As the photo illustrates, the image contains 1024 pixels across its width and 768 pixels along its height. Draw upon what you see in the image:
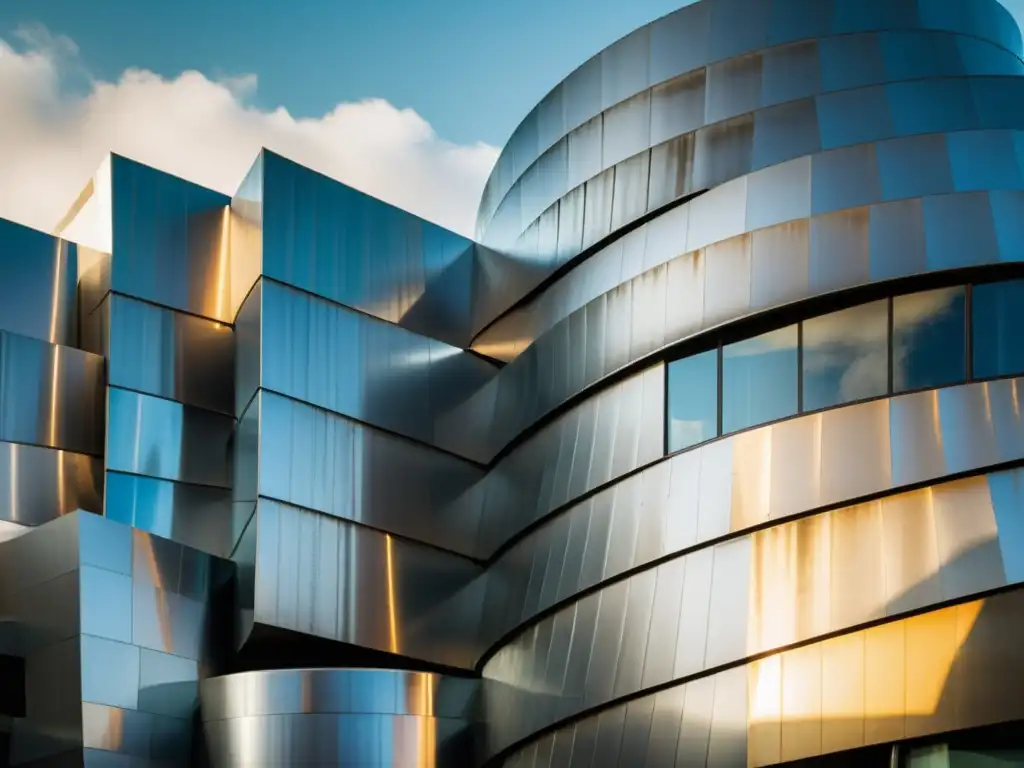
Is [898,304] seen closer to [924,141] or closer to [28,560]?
[924,141]

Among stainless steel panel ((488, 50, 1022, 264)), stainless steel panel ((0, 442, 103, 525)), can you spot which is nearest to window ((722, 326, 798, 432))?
stainless steel panel ((488, 50, 1022, 264))

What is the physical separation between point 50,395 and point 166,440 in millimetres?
2442

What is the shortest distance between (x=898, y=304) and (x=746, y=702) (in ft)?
21.2

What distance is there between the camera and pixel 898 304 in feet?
82.1

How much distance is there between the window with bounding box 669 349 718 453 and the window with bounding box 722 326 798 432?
0.24m

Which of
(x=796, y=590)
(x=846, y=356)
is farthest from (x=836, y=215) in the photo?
(x=796, y=590)

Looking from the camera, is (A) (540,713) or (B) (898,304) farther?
(A) (540,713)

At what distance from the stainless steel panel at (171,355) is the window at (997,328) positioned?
14.9m

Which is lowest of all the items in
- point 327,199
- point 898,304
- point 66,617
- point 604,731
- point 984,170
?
point 604,731

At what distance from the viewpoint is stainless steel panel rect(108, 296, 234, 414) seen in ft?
104

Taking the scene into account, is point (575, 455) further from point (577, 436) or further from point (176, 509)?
point (176, 509)

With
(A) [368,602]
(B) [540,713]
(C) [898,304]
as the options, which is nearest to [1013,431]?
(C) [898,304]

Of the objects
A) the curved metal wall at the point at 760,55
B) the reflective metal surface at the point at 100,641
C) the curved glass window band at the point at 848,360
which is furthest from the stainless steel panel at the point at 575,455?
the reflective metal surface at the point at 100,641

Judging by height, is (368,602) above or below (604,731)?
above
